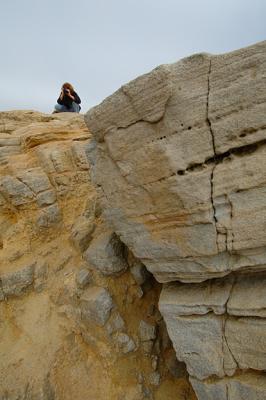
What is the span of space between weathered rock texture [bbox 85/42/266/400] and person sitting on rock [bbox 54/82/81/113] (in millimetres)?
12158

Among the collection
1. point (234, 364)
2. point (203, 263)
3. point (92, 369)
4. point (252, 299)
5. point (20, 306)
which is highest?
point (203, 263)

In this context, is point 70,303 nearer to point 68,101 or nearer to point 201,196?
point 201,196

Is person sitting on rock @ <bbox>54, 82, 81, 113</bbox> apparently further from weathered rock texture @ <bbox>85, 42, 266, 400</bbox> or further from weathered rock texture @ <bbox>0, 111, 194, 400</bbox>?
weathered rock texture @ <bbox>85, 42, 266, 400</bbox>

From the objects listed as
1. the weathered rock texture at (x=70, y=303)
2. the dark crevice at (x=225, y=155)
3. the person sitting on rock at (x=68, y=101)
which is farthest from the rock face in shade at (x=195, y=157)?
the person sitting on rock at (x=68, y=101)

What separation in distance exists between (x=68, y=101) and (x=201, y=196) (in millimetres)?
14718

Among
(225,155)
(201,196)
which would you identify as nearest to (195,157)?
(225,155)

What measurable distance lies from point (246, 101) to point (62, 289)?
24.1ft

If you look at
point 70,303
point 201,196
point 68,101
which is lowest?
point 70,303

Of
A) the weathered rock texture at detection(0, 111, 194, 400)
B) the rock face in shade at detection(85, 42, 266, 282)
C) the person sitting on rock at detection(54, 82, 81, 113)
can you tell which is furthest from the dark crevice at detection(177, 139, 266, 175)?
the person sitting on rock at detection(54, 82, 81, 113)

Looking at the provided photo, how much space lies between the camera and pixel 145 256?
6.89 m

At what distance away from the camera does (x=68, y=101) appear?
1798cm

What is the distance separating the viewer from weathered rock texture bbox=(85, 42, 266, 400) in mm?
5219

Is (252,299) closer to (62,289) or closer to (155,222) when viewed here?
(155,222)

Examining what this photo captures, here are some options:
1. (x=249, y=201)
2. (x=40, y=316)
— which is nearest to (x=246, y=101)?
(x=249, y=201)
